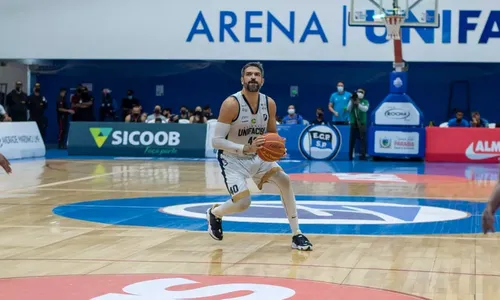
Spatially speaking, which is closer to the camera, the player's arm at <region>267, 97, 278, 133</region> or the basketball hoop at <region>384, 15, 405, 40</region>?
the player's arm at <region>267, 97, 278, 133</region>

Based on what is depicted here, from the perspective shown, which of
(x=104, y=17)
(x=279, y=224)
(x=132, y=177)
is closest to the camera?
(x=279, y=224)

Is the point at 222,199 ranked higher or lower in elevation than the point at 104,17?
lower

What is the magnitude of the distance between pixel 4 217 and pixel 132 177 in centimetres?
763

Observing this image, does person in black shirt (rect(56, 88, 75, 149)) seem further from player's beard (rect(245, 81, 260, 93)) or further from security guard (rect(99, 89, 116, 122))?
player's beard (rect(245, 81, 260, 93))

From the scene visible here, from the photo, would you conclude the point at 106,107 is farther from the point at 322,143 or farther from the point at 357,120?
the point at 357,120

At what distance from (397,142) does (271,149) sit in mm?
18540

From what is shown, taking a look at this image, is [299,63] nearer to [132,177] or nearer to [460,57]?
A: [460,57]

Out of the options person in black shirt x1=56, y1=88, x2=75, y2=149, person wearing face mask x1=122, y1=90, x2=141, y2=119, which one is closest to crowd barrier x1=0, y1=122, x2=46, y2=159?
person in black shirt x1=56, y1=88, x2=75, y2=149

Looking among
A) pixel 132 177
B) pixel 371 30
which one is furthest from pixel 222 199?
pixel 371 30

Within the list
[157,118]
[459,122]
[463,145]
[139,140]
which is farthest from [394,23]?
[139,140]

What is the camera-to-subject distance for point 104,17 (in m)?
33.7

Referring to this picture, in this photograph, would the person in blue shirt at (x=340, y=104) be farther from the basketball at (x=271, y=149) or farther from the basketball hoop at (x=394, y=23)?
the basketball at (x=271, y=149)

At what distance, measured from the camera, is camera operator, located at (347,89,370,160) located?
28.2m

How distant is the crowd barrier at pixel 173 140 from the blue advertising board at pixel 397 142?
0.91 meters
